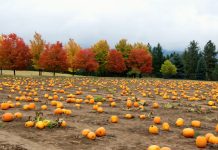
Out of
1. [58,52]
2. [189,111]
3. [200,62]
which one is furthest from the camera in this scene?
[200,62]

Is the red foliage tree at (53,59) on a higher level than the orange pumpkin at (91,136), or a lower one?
higher

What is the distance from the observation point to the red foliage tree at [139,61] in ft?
223

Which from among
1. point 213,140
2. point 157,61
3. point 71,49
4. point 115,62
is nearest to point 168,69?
point 157,61

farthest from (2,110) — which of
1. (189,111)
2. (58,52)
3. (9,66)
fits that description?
(58,52)

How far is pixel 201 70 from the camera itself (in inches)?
3514

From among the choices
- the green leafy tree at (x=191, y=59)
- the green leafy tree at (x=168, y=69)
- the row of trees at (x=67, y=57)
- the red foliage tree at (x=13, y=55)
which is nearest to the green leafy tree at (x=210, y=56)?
the green leafy tree at (x=191, y=59)

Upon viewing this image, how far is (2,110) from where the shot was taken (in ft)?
36.3

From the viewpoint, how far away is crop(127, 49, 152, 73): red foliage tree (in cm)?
6800

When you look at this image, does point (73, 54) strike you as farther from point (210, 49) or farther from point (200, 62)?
point (210, 49)

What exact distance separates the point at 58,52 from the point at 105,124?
148ft

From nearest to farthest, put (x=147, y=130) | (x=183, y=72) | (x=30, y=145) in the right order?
(x=30, y=145)
(x=147, y=130)
(x=183, y=72)

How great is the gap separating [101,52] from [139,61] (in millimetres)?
8156

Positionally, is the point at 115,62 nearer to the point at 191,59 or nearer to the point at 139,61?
the point at 139,61

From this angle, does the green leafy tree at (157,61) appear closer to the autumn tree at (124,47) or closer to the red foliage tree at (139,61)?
the autumn tree at (124,47)
